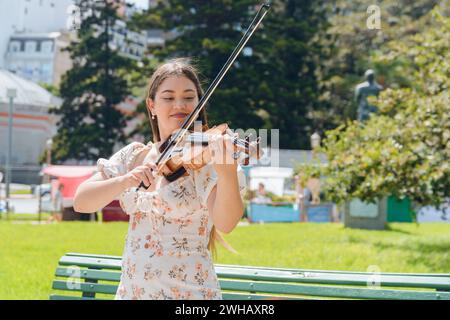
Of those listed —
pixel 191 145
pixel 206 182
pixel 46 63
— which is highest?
pixel 46 63

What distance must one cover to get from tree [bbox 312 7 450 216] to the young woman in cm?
571

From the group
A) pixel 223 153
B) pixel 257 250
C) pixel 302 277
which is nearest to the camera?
pixel 223 153

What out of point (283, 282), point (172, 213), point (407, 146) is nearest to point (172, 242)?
point (172, 213)

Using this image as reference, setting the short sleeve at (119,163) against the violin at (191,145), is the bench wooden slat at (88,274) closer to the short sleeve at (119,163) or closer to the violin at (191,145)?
the short sleeve at (119,163)

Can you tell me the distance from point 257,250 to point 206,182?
7.04 m

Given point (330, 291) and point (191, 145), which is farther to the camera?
point (330, 291)

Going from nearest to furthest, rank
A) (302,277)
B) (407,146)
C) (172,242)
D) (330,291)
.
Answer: (172,242) < (330,291) < (302,277) < (407,146)

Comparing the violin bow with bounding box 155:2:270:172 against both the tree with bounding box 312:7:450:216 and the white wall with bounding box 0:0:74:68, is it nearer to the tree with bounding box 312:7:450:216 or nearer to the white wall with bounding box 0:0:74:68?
the white wall with bounding box 0:0:74:68

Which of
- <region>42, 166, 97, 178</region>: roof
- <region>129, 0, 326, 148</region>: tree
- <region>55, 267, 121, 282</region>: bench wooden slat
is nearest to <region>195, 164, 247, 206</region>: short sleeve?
<region>55, 267, 121, 282</region>: bench wooden slat

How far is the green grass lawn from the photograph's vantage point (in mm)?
6868

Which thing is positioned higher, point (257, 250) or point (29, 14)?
point (29, 14)

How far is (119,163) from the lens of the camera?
2393 millimetres

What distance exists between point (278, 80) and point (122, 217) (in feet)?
27.6

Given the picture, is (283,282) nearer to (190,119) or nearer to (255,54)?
(190,119)
